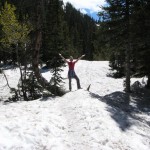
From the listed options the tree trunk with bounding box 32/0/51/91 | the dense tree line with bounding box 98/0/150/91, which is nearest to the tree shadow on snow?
the dense tree line with bounding box 98/0/150/91

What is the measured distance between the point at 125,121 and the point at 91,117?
1.74m

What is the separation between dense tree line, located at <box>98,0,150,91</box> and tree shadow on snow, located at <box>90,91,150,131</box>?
1810 millimetres

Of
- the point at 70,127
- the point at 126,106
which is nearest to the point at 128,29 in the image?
the point at 126,106

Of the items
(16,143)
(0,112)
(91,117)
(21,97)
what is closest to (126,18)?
(21,97)

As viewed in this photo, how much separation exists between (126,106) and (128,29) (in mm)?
6161

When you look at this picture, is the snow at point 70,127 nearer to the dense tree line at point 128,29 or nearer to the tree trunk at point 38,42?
the tree trunk at point 38,42

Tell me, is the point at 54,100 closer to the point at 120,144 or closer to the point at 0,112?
the point at 0,112

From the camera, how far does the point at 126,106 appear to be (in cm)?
1894

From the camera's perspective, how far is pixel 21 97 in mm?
21609

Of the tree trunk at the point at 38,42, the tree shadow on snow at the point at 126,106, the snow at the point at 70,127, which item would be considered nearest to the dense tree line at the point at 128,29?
the tree shadow on snow at the point at 126,106

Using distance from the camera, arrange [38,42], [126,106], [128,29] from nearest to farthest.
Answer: [126,106], [38,42], [128,29]

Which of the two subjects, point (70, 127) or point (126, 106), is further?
point (126, 106)

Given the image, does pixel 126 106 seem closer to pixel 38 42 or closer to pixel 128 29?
pixel 128 29

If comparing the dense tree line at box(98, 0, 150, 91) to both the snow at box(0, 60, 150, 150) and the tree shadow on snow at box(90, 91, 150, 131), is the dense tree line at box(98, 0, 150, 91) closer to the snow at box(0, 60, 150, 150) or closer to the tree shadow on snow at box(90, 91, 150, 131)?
the tree shadow on snow at box(90, 91, 150, 131)
